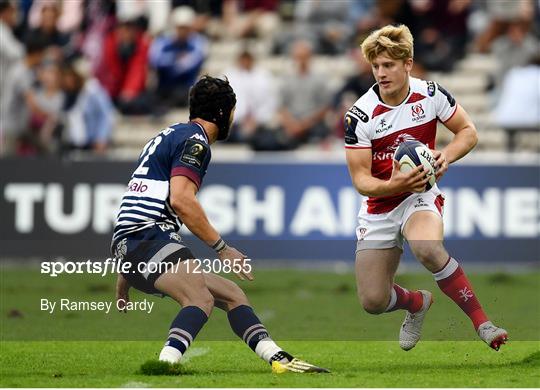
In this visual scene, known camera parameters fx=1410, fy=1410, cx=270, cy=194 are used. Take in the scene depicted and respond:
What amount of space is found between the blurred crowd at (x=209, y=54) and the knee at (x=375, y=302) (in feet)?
29.1

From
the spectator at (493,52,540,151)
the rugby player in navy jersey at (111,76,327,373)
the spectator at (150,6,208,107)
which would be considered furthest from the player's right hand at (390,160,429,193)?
the spectator at (150,6,208,107)

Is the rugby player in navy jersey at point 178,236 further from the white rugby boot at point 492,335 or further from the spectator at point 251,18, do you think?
the spectator at point 251,18

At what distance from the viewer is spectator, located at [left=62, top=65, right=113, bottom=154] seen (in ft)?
63.9

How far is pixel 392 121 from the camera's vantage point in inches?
389

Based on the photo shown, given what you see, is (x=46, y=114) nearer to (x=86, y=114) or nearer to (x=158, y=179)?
(x=86, y=114)

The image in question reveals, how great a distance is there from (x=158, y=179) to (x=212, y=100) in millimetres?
633

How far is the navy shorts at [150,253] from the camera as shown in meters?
8.91

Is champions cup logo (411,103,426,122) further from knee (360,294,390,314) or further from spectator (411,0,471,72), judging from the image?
spectator (411,0,471,72)

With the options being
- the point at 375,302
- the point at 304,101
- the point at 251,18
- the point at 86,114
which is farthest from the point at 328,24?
the point at 375,302

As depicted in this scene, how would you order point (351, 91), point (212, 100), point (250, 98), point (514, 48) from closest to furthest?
point (212, 100)
point (351, 91)
point (250, 98)
point (514, 48)

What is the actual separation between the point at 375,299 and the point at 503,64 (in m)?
11.3

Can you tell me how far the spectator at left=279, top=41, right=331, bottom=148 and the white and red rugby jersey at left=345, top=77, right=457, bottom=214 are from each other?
9600 mm

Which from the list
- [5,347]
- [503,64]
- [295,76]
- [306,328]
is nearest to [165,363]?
[5,347]

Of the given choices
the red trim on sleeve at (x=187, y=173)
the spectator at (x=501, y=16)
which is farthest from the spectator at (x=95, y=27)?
the red trim on sleeve at (x=187, y=173)
